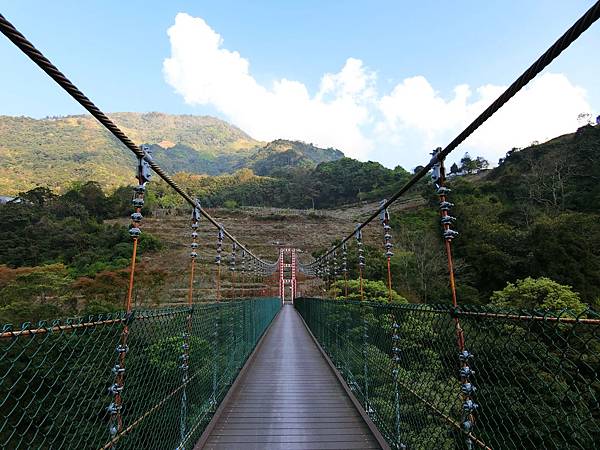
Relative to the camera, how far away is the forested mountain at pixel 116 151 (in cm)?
4553

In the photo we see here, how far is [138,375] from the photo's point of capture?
1619mm

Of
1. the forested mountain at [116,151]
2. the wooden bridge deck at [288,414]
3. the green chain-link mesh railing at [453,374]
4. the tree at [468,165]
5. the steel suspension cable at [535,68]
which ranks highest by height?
the forested mountain at [116,151]

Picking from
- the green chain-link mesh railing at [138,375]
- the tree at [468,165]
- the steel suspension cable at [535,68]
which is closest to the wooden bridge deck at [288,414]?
the green chain-link mesh railing at [138,375]

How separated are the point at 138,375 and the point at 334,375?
2.66 metres

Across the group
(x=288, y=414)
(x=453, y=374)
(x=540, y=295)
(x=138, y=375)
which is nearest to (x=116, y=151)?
(x=540, y=295)

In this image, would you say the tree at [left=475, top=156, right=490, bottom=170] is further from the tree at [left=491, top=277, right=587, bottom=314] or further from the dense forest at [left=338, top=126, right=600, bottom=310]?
the tree at [left=491, top=277, right=587, bottom=314]

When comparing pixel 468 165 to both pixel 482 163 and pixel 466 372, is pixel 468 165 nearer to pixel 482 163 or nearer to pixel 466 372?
pixel 482 163

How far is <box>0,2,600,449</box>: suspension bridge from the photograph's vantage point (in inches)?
38.3

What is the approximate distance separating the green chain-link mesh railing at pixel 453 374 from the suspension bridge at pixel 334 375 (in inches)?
0.5

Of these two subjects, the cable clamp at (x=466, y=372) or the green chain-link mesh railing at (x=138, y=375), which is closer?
the green chain-link mesh railing at (x=138, y=375)

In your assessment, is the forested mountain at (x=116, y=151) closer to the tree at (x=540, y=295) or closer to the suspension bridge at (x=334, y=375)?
the tree at (x=540, y=295)

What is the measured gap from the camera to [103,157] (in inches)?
2156

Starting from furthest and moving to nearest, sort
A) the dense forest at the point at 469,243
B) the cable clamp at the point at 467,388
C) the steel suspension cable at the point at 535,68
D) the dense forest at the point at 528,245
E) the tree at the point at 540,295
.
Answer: the dense forest at the point at 469,243 < the dense forest at the point at 528,245 < the tree at the point at 540,295 < the cable clamp at the point at 467,388 < the steel suspension cable at the point at 535,68

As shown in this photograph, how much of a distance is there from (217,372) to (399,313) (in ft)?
4.96
